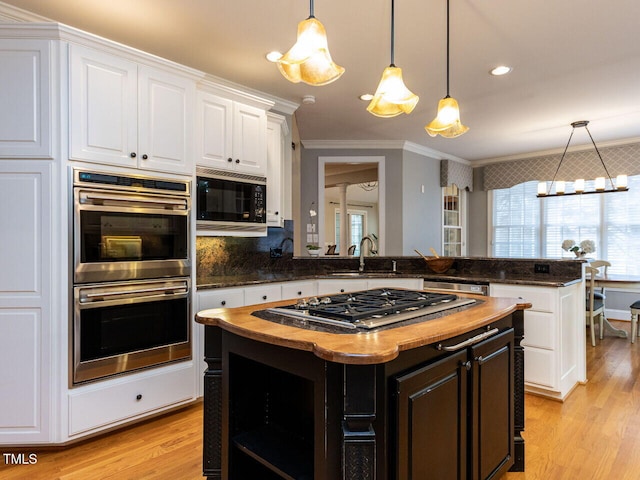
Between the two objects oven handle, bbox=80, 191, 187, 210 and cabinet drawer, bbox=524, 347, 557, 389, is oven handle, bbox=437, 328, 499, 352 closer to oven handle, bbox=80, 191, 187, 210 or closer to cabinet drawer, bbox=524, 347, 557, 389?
cabinet drawer, bbox=524, 347, 557, 389

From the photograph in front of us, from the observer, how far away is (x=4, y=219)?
2.07m

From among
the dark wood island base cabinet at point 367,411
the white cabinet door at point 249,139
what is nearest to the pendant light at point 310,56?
the dark wood island base cabinet at point 367,411

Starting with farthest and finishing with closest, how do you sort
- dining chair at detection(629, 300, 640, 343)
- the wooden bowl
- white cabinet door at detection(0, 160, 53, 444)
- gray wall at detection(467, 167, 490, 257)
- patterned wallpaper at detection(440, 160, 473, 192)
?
gray wall at detection(467, 167, 490, 257)
patterned wallpaper at detection(440, 160, 473, 192)
dining chair at detection(629, 300, 640, 343)
the wooden bowl
white cabinet door at detection(0, 160, 53, 444)

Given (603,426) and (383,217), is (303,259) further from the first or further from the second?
(603,426)

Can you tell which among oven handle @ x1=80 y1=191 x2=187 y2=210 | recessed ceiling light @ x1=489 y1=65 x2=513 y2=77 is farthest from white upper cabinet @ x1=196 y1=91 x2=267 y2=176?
recessed ceiling light @ x1=489 y1=65 x2=513 y2=77

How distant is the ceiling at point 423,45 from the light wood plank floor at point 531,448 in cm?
263

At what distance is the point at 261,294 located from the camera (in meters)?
3.08

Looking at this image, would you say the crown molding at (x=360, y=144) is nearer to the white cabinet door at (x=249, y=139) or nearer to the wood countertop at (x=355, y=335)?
the white cabinet door at (x=249, y=139)

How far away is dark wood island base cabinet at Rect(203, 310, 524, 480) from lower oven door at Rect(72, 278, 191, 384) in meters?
1.00

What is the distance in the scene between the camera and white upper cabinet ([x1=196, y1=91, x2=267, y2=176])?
2932 millimetres

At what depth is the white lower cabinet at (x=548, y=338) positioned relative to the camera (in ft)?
9.39

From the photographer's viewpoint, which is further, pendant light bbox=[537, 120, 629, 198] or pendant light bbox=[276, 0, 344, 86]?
pendant light bbox=[537, 120, 629, 198]

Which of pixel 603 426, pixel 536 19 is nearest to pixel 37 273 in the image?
pixel 536 19

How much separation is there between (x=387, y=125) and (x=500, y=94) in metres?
1.34
